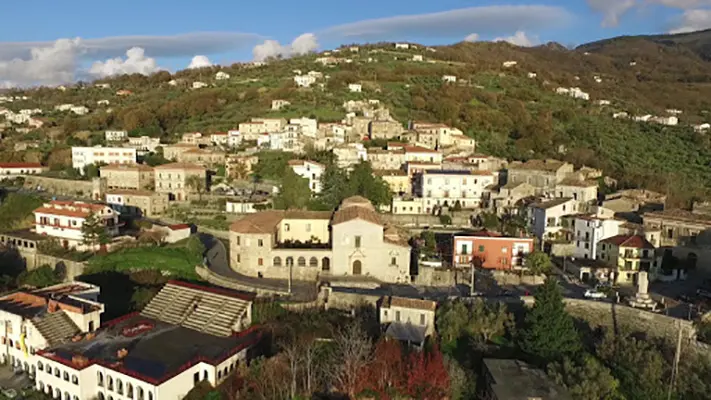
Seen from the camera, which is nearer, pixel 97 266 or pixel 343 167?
pixel 97 266

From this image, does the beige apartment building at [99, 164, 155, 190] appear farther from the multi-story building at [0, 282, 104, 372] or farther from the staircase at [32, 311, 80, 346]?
the staircase at [32, 311, 80, 346]

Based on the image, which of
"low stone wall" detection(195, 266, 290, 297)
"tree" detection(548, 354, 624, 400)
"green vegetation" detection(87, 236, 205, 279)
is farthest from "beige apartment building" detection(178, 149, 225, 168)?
"tree" detection(548, 354, 624, 400)

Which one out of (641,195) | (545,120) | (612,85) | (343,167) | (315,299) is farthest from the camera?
(612,85)

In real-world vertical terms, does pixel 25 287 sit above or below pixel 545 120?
below

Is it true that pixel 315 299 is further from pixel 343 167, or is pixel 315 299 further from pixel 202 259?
pixel 343 167

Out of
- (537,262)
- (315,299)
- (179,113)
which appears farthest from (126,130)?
(537,262)

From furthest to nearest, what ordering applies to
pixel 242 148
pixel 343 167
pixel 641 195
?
pixel 242 148 < pixel 343 167 < pixel 641 195

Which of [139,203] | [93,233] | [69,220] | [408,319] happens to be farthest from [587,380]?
[139,203]

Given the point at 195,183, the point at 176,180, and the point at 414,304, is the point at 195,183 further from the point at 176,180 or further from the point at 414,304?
the point at 414,304
